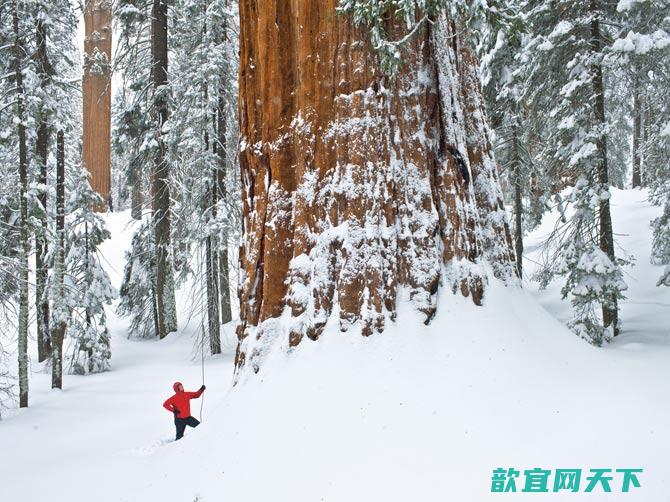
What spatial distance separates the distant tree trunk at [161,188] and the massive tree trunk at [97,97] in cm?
196

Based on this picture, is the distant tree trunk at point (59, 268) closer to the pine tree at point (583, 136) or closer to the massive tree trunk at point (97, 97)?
the massive tree trunk at point (97, 97)

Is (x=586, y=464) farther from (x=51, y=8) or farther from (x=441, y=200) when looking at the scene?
(x=51, y=8)

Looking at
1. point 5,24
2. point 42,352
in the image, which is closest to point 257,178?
point 5,24

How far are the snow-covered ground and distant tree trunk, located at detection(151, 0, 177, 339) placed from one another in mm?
10566

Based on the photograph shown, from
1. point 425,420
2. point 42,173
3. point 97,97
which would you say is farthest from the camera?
point 42,173

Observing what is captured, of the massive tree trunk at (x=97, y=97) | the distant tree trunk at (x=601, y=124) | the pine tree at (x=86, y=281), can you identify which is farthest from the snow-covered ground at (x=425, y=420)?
the pine tree at (x=86, y=281)

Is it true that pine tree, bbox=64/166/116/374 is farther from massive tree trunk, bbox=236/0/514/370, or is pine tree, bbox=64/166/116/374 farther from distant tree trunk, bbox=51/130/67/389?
massive tree trunk, bbox=236/0/514/370

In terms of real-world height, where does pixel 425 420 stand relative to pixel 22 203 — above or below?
below

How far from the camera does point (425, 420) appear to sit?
3754 millimetres

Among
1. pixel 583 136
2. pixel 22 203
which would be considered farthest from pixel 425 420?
pixel 22 203

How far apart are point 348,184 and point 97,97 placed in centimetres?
947

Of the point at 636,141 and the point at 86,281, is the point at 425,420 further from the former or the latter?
the point at 636,141

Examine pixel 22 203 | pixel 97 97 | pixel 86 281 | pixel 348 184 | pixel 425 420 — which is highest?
pixel 97 97

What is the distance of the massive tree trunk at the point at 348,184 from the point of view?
4.42 m
